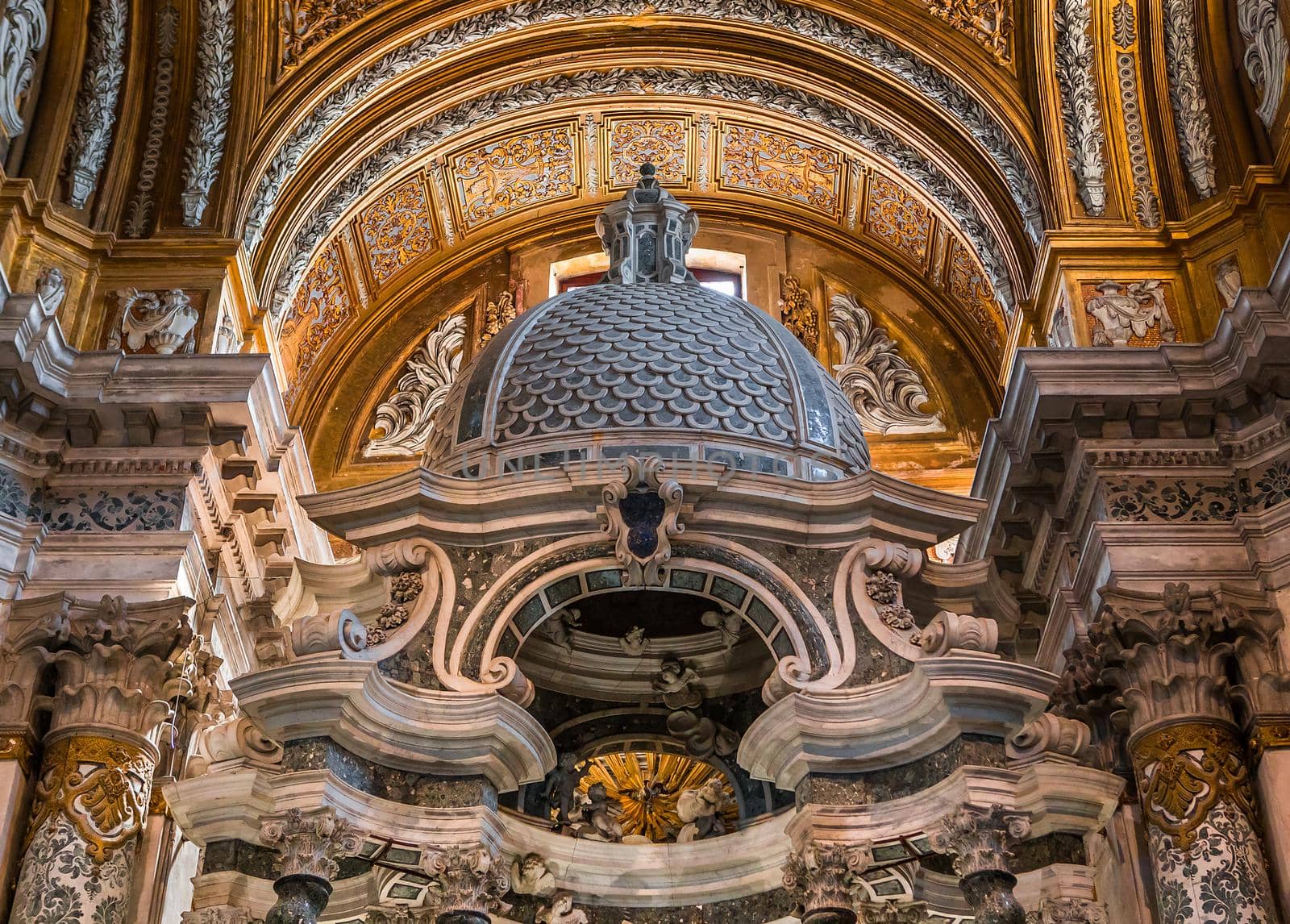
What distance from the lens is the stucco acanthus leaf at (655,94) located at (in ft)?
51.1

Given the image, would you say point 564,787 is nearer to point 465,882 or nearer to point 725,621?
point 725,621

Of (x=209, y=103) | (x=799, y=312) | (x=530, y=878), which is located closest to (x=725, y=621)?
(x=530, y=878)

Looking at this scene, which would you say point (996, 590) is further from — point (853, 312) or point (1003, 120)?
point (853, 312)

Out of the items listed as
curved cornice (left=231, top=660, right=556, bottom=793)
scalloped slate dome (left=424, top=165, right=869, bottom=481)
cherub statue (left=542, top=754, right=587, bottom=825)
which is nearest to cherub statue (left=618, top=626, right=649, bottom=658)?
cherub statue (left=542, top=754, right=587, bottom=825)

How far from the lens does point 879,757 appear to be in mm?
10031

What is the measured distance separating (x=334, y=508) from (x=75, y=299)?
11.7 ft

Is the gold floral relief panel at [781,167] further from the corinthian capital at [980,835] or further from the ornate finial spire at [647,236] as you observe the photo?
the corinthian capital at [980,835]

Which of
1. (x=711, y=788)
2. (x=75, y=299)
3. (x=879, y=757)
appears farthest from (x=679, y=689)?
(x=75, y=299)

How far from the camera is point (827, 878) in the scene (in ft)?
31.3

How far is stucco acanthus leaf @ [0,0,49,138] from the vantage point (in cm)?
1307

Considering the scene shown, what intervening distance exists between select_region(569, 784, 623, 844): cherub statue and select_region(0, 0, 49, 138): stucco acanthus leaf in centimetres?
598

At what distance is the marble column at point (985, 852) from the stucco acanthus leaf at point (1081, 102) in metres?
5.68

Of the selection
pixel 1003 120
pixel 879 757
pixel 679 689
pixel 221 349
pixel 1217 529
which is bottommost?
pixel 879 757

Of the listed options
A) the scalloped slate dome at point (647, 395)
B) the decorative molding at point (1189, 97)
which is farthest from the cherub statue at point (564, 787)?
the decorative molding at point (1189, 97)
